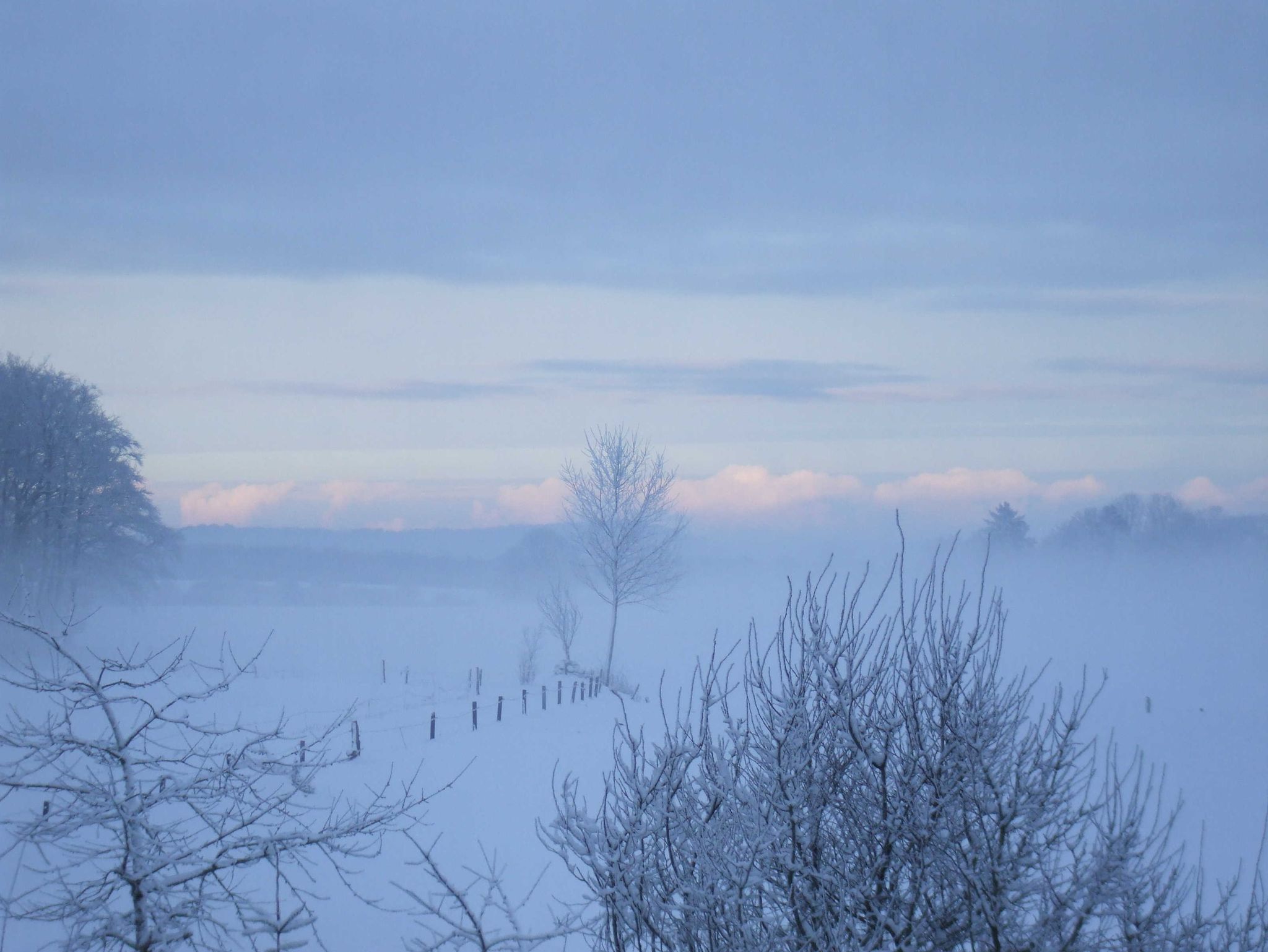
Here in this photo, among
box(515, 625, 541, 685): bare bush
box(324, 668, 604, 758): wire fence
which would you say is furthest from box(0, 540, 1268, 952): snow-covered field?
box(515, 625, 541, 685): bare bush

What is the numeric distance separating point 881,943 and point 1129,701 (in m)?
28.7

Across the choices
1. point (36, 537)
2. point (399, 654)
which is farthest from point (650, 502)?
point (36, 537)

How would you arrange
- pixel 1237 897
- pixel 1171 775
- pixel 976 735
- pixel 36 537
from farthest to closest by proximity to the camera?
1. pixel 36 537
2. pixel 1171 775
3. pixel 1237 897
4. pixel 976 735

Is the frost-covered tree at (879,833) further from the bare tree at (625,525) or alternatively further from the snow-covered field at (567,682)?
the bare tree at (625,525)

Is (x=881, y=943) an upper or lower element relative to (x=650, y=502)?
lower

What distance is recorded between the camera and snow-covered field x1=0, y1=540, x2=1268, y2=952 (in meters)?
13.6

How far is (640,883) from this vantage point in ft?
16.4

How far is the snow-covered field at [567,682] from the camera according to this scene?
13641 millimetres

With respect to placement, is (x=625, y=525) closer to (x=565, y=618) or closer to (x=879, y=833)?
(x=565, y=618)

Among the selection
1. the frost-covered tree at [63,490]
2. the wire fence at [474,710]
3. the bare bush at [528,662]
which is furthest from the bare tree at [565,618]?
the frost-covered tree at [63,490]

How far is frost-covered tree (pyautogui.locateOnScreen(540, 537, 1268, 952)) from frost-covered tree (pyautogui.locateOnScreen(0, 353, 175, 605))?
25.7m

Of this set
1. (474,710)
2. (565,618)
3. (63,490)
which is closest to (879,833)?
(474,710)

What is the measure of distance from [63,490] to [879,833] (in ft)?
93.9

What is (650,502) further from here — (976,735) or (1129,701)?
(976,735)
